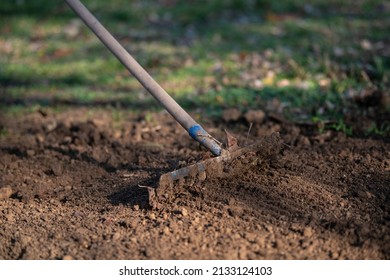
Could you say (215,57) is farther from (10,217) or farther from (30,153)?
(10,217)

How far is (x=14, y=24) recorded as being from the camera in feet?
24.9

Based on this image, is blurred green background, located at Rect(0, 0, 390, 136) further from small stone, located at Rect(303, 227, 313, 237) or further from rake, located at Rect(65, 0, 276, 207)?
small stone, located at Rect(303, 227, 313, 237)

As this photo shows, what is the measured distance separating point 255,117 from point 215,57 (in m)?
1.73

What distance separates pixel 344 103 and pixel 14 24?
14.7 ft

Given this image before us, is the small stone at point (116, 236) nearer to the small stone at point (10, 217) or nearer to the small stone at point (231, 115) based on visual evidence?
the small stone at point (10, 217)

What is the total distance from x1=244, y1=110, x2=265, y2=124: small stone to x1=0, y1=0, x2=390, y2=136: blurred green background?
235 millimetres

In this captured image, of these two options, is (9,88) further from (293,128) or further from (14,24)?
(293,128)

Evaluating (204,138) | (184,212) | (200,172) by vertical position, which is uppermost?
(204,138)

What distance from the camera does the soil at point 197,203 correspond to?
3.00m

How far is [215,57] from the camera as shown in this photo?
630 centimetres

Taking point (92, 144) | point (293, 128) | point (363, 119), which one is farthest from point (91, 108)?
point (363, 119)

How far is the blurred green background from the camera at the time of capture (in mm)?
5164

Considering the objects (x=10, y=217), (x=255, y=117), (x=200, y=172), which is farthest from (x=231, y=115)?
(x=10, y=217)

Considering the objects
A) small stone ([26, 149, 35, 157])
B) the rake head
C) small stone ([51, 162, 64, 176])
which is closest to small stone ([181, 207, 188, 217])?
the rake head
